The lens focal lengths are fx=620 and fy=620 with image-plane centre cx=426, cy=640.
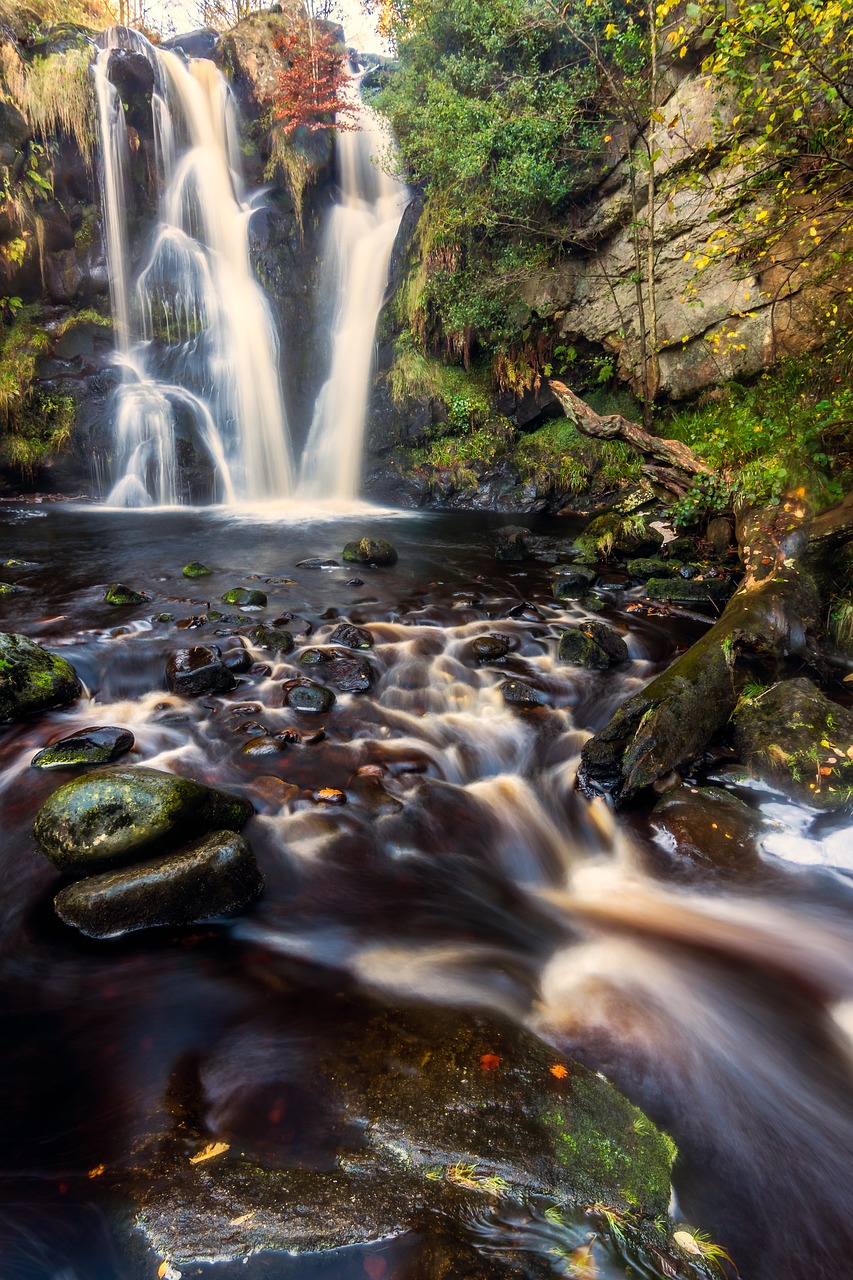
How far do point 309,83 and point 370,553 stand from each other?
14839 millimetres

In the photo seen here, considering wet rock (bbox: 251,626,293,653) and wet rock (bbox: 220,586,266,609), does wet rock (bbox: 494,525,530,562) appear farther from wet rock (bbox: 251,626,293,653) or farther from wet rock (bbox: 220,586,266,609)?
wet rock (bbox: 251,626,293,653)

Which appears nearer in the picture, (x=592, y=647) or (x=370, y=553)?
(x=592, y=647)

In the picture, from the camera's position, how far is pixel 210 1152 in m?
1.91

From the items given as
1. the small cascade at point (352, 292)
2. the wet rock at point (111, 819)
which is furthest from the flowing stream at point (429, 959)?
the small cascade at point (352, 292)

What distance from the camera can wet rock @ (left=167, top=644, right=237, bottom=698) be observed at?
17.6 feet

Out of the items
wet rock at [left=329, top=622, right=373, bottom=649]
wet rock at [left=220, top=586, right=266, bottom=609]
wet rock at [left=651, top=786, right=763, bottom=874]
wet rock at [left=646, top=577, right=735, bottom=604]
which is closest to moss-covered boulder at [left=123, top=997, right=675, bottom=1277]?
wet rock at [left=651, top=786, right=763, bottom=874]

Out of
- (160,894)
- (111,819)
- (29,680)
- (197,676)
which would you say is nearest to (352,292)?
(197,676)

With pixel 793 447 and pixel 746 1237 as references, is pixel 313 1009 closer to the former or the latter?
pixel 746 1237

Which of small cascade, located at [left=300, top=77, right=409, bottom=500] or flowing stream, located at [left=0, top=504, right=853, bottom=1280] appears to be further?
small cascade, located at [left=300, top=77, right=409, bottom=500]

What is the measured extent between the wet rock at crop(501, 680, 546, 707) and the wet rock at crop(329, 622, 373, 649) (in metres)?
1.57

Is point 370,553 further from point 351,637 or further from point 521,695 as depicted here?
point 521,695

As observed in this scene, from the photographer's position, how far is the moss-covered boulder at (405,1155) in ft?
5.53

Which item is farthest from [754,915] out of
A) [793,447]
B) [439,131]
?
[439,131]

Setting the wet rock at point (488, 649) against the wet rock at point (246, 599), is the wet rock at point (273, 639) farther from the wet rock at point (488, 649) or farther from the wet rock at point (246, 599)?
the wet rock at point (488, 649)
